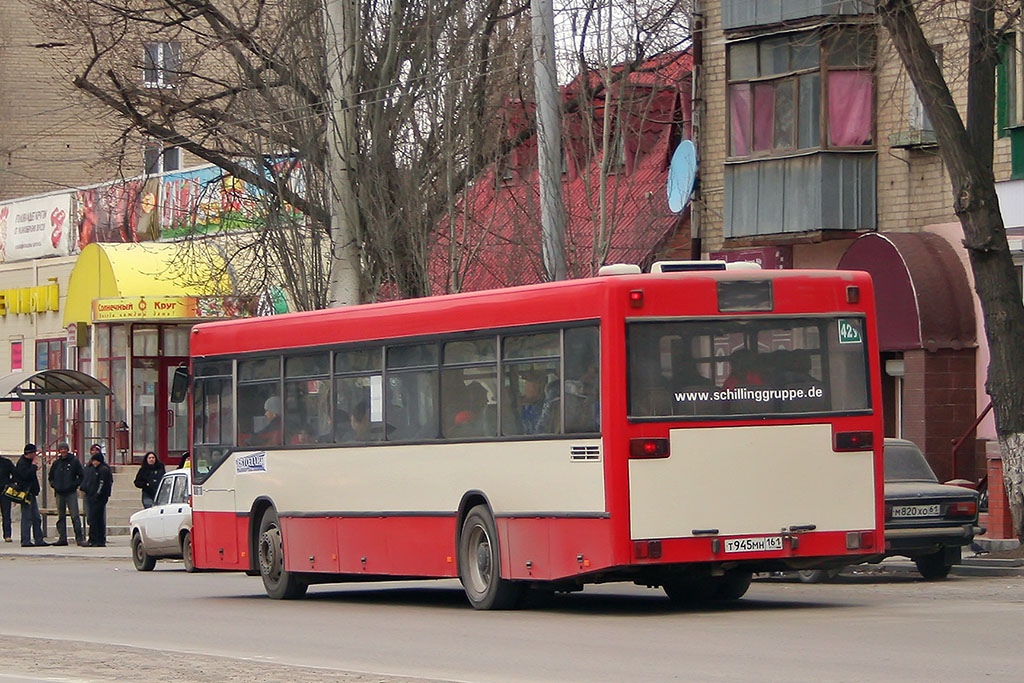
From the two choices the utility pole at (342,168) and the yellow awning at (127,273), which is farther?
the yellow awning at (127,273)

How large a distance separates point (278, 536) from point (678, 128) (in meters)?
19.7

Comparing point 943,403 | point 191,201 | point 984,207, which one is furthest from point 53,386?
point 984,207

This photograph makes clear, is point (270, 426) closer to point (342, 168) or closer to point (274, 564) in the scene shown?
point (274, 564)

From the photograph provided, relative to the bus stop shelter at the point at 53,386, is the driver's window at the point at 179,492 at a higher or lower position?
lower

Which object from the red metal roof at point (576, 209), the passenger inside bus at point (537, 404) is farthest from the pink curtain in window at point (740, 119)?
the passenger inside bus at point (537, 404)

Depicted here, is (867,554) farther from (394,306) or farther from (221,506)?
(221,506)

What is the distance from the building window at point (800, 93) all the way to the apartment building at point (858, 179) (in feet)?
0.07

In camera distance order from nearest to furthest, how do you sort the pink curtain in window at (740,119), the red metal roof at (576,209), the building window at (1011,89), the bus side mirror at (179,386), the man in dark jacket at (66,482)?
the bus side mirror at (179,386) → the building window at (1011,89) → the red metal roof at (576,209) → the pink curtain in window at (740,119) → the man in dark jacket at (66,482)

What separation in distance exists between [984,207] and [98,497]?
1800 centimetres

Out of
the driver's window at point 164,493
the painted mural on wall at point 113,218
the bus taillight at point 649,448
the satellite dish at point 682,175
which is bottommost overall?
the driver's window at point 164,493

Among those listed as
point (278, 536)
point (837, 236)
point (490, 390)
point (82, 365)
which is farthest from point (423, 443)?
point (82, 365)

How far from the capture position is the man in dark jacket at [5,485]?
35.8m

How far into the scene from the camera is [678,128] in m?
38.6

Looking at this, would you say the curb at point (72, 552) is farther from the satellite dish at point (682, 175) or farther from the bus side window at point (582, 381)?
the bus side window at point (582, 381)
